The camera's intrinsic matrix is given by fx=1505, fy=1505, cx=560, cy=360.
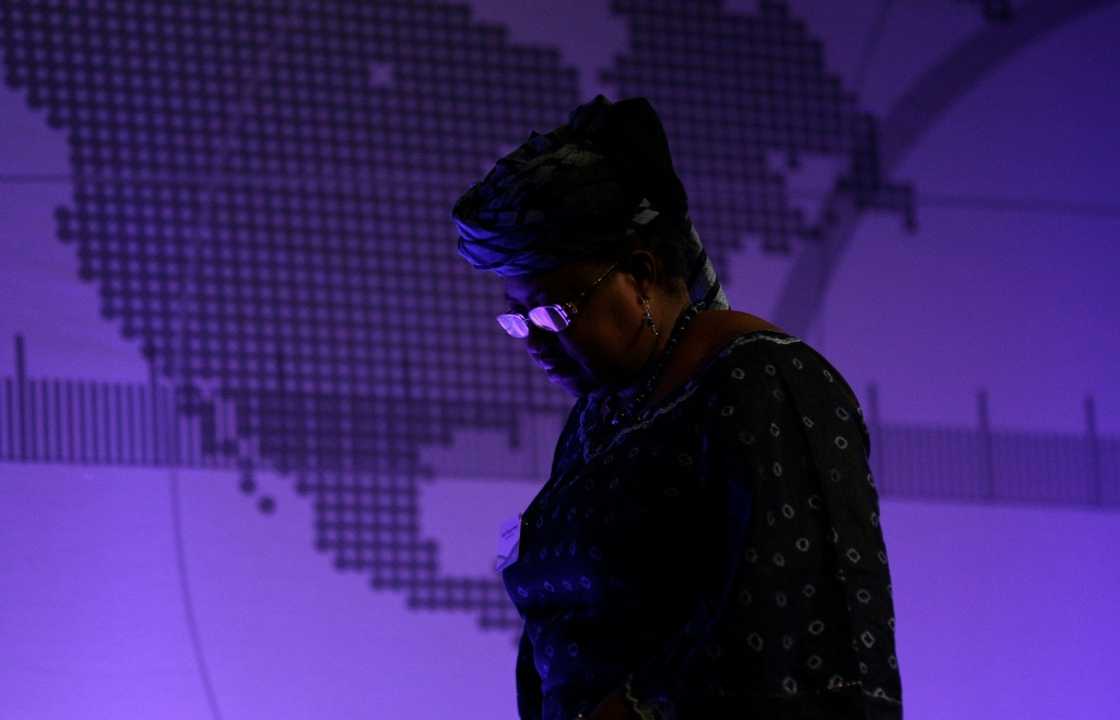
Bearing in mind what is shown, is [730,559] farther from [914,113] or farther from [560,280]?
[914,113]

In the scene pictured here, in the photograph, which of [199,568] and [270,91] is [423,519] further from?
[270,91]

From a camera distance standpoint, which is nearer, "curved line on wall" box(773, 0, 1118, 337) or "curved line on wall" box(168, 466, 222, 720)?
"curved line on wall" box(168, 466, 222, 720)

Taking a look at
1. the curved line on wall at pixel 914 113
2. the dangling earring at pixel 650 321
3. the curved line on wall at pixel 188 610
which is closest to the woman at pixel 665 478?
the dangling earring at pixel 650 321

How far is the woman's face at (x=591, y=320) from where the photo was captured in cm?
116

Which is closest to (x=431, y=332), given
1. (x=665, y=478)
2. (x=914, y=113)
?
(x=914, y=113)

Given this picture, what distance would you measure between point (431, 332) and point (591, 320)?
4.79 ft

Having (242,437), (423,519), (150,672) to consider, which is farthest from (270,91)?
(150,672)

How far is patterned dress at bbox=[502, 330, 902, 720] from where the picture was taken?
1.01 metres

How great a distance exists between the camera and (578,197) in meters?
1.14

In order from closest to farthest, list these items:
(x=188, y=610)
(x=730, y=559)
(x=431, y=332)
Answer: (x=730, y=559)
(x=188, y=610)
(x=431, y=332)

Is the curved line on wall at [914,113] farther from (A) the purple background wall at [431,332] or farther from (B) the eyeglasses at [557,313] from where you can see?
(B) the eyeglasses at [557,313]

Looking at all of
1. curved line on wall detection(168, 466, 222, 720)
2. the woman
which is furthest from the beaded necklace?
curved line on wall detection(168, 466, 222, 720)

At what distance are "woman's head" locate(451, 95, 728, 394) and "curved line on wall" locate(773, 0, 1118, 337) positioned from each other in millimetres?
1607

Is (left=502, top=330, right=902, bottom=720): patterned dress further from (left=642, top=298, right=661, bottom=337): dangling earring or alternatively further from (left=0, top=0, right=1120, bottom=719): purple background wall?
(left=0, top=0, right=1120, bottom=719): purple background wall
